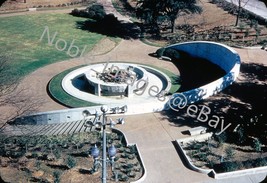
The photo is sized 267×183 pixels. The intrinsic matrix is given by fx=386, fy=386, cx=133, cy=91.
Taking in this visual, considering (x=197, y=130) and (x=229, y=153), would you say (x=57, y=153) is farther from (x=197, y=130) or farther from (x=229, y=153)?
(x=229, y=153)

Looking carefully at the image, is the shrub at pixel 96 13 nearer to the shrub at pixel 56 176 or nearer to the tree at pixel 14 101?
the tree at pixel 14 101

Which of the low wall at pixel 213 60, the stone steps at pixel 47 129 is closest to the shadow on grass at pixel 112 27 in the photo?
the low wall at pixel 213 60

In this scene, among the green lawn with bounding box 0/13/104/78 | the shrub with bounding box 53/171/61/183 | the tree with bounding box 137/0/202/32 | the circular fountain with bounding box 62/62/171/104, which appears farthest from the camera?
the tree with bounding box 137/0/202/32

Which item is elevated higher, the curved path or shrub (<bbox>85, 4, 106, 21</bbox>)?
shrub (<bbox>85, 4, 106, 21</bbox>)

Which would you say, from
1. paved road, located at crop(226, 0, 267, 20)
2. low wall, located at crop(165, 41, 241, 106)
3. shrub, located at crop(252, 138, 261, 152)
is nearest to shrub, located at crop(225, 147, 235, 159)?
shrub, located at crop(252, 138, 261, 152)

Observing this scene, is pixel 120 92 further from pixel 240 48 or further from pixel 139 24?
pixel 139 24

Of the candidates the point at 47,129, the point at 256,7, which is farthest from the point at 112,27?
the point at 47,129

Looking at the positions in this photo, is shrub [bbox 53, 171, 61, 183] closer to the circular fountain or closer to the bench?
the bench
